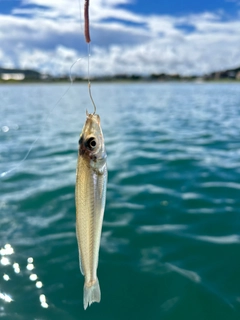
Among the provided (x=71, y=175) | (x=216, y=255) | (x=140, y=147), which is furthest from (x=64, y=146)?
(x=216, y=255)

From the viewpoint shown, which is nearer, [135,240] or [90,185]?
[90,185]

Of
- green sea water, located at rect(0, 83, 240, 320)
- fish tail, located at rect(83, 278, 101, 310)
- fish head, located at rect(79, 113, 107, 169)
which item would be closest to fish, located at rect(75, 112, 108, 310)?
fish head, located at rect(79, 113, 107, 169)

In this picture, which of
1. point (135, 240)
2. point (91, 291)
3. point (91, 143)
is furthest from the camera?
point (135, 240)

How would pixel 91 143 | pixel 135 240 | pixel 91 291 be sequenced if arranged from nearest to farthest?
pixel 91 143 → pixel 91 291 → pixel 135 240

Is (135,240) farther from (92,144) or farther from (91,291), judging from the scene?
(92,144)

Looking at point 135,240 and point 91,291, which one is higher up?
point 91,291

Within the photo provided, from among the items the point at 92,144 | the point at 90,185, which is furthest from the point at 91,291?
the point at 92,144

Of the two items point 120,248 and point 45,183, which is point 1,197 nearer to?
point 45,183
